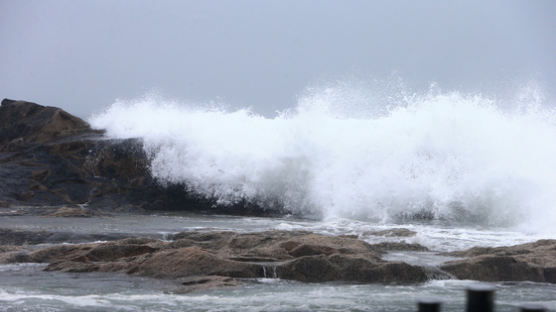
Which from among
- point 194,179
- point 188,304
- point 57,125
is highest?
point 57,125

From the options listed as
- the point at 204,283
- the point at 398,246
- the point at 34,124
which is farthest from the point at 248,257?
the point at 34,124

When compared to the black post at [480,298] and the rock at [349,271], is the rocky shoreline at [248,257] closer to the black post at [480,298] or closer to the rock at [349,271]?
the rock at [349,271]

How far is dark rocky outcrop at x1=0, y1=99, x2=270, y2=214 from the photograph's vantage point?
1449 cm

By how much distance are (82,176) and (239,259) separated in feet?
31.2

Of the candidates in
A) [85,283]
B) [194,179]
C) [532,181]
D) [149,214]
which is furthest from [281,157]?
[85,283]

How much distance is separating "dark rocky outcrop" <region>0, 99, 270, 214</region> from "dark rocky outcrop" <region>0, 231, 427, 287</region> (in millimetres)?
6856

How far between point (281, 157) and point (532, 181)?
18.1 feet

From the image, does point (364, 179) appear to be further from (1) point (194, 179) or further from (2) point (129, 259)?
(2) point (129, 259)

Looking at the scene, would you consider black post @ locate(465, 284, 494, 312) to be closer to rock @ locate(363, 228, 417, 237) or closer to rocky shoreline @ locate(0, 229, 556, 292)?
rocky shoreline @ locate(0, 229, 556, 292)

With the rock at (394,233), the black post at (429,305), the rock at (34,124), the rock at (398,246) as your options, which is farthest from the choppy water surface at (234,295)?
the rock at (34,124)

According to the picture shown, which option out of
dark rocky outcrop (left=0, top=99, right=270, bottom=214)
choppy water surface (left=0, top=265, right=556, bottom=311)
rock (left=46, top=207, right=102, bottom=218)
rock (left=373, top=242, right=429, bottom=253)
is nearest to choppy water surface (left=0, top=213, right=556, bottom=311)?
choppy water surface (left=0, top=265, right=556, bottom=311)

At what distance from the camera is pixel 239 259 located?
6582 mm

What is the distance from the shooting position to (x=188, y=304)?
5.00 meters

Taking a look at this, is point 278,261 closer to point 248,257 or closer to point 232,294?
point 248,257
